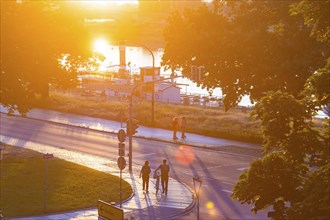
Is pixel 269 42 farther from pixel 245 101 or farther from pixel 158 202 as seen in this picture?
pixel 245 101

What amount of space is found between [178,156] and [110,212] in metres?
29.9

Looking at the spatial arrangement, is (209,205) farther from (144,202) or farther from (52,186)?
(52,186)

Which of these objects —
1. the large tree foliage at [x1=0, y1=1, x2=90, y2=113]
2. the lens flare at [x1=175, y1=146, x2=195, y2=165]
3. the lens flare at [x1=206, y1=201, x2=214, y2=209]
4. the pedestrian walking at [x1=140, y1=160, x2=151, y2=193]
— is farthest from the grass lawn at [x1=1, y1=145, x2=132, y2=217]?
the lens flare at [x1=175, y1=146, x2=195, y2=165]

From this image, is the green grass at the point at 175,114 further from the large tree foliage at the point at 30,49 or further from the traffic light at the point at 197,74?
the large tree foliage at the point at 30,49

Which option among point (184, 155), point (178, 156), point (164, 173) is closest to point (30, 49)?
point (178, 156)

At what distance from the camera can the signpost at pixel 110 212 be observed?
1385 cm

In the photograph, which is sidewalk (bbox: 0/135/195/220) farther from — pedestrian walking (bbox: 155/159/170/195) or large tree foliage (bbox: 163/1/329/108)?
large tree foliage (bbox: 163/1/329/108)

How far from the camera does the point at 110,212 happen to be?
14.5m

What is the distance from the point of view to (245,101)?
362 feet

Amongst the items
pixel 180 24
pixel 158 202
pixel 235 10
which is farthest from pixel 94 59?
pixel 158 202

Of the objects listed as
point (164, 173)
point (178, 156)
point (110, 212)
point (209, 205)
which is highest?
point (110, 212)

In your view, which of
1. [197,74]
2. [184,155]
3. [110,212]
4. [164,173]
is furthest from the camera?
[184,155]

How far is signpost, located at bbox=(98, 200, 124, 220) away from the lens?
45.4ft

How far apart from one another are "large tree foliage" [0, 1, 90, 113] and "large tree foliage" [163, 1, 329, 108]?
731 centimetres
